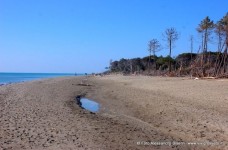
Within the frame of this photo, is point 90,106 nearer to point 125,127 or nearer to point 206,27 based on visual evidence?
point 125,127

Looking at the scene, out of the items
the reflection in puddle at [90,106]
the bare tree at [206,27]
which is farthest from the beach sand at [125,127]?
the bare tree at [206,27]

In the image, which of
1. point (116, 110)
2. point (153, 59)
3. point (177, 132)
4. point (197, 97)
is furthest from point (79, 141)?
point (153, 59)

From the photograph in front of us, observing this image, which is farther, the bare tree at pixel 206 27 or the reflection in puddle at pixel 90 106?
the bare tree at pixel 206 27

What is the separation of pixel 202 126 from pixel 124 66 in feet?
342

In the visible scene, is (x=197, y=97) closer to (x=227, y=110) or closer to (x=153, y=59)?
(x=227, y=110)

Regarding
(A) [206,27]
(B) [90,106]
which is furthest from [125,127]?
(A) [206,27]

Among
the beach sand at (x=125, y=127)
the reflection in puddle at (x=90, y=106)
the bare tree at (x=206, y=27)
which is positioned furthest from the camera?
the bare tree at (x=206, y=27)

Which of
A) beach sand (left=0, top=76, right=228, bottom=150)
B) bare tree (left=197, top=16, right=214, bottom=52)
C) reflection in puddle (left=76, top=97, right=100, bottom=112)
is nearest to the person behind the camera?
beach sand (left=0, top=76, right=228, bottom=150)

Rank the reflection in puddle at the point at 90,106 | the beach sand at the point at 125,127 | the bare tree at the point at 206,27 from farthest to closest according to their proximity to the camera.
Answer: the bare tree at the point at 206,27
the reflection in puddle at the point at 90,106
the beach sand at the point at 125,127

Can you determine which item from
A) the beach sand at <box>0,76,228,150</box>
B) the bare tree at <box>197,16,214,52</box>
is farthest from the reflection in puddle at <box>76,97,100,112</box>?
the bare tree at <box>197,16,214,52</box>

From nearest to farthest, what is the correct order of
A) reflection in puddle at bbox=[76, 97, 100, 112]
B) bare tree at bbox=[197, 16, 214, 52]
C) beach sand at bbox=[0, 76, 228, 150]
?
1. beach sand at bbox=[0, 76, 228, 150]
2. reflection in puddle at bbox=[76, 97, 100, 112]
3. bare tree at bbox=[197, 16, 214, 52]

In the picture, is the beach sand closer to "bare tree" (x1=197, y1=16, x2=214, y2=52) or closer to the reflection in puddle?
→ the reflection in puddle

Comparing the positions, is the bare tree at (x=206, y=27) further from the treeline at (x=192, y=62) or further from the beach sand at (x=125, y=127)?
the beach sand at (x=125, y=127)

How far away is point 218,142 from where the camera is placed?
1037 cm
